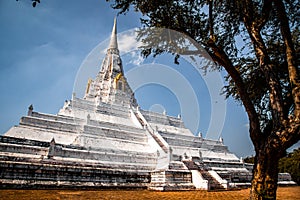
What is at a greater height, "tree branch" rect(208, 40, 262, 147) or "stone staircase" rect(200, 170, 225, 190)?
"tree branch" rect(208, 40, 262, 147)

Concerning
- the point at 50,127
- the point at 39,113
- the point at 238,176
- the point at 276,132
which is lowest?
the point at 238,176

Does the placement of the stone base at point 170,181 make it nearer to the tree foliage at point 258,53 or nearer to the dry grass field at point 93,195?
the dry grass field at point 93,195

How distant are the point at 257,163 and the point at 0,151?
16.5 metres

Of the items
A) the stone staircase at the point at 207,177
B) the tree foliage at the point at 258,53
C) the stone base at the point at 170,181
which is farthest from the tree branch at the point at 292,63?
the stone staircase at the point at 207,177

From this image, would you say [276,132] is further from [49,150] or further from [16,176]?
[49,150]

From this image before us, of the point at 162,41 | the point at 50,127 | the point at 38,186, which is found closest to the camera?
the point at 162,41

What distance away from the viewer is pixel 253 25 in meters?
6.16

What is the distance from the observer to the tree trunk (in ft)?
15.8

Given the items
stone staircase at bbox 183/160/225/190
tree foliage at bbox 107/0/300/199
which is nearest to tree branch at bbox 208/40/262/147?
tree foliage at bbox 107/0/300/199

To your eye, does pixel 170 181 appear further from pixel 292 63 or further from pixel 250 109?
pixel 292 63

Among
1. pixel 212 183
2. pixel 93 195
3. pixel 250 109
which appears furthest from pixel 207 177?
pixel 250 109

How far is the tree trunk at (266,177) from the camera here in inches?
189

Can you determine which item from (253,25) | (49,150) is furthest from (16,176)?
(253,25)

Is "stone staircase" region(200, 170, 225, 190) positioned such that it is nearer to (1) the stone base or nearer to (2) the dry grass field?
(1) the stone base
